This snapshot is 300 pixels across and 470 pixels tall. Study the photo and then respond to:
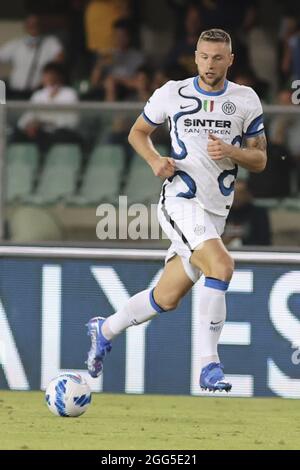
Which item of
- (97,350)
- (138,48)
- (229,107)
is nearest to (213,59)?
(229,107)

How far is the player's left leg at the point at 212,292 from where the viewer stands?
812cm

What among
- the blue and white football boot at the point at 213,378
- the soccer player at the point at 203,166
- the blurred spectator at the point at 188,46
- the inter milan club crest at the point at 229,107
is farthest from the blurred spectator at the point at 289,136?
the blurred spectator at the point at 188,46

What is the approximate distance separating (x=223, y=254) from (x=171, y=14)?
7080 mm

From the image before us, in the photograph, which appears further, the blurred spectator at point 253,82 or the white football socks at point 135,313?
the blurred spectator at point 253,82

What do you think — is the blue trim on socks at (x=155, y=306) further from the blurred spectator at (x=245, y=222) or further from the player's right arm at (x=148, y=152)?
the blurred spectator at (x=245, y=222)

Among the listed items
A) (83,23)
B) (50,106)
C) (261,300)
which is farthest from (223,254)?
(83,23)

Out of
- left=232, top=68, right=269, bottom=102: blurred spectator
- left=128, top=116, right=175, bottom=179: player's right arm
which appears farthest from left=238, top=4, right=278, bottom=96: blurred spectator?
left=128, top=116, right=175, bottom=179: player's right arm

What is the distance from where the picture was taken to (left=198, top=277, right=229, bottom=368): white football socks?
8.15 metres

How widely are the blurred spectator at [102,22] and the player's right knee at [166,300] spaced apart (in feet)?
19.4

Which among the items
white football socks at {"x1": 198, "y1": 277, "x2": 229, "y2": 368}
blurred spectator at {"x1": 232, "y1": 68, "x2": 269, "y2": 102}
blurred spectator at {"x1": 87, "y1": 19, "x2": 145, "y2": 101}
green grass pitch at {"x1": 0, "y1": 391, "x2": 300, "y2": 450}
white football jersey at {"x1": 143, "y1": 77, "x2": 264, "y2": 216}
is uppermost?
blurred spectator at {"x1": 87, "y1": 19, "x2": 145, "y2": 101}

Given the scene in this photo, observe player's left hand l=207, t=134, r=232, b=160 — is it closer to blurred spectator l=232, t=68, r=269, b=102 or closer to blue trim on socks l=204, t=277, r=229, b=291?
blue trim on socks l=204, t=277, r=229, b=291

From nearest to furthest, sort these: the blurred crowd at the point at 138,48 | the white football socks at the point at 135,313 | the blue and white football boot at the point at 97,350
→ 1. the white football socks at the point at 135,313
2. the blue and white football boot at the point at 97,350
3. the blurred crowd at the point at 138,48

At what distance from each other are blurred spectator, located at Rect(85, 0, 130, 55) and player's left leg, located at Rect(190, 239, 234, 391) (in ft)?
20.1
